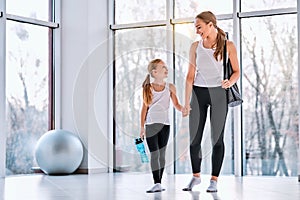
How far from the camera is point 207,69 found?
158 inches

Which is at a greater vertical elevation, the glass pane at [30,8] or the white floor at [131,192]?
the glass pane at [30,8]

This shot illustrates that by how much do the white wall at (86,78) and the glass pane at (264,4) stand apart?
5.68 feet

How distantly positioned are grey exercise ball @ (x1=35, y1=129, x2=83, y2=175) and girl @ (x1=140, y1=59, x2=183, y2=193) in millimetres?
2040

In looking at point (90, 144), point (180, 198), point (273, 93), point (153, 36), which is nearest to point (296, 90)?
point (273, 93)

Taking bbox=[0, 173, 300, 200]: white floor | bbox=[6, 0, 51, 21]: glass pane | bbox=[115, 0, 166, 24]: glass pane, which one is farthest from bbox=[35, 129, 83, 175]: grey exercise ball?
bbox=[115, 0, 166, 24]: glass pane

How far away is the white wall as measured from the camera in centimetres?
672

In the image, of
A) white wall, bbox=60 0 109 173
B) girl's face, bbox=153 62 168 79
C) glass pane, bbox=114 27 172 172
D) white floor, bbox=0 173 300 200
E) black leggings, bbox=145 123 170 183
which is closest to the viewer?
white floor, bbox=0 173 300 200

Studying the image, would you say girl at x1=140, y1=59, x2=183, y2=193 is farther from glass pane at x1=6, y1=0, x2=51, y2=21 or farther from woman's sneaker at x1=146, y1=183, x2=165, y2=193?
glass pane at x1=6, y1=0, x2=51, y2=21

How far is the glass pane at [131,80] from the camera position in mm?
6898

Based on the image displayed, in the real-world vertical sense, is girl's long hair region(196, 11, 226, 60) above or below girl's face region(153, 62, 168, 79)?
above

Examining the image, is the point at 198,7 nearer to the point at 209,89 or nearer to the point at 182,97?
the point at 182,97

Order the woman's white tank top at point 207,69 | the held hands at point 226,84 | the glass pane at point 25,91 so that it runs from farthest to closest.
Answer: the glass pane at point 25,91 < the woman's white tank top at point 207,69 < the held hands at point 226,84

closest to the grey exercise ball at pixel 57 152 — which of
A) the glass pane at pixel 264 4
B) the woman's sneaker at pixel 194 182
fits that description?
the woman's sneaker at pixel 194 182

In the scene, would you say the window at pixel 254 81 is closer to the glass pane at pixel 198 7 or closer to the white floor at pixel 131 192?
the glass pane at pixel 198 7
